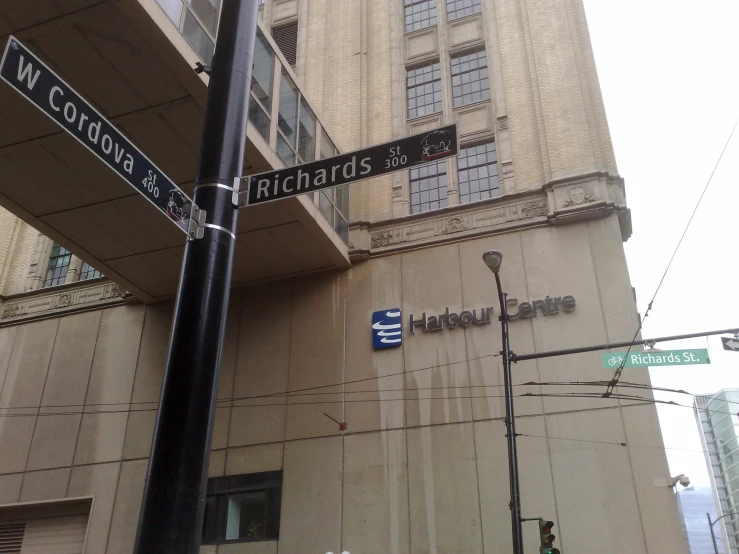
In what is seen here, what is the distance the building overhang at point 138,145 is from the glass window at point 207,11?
1.14 metres

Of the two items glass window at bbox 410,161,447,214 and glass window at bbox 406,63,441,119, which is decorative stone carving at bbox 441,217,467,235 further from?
glass window at bbox 406,63,441,119

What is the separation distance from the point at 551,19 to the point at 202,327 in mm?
21624

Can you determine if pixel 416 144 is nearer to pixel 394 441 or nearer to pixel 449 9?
pixel 394 441

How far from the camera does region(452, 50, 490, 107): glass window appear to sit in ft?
76.0

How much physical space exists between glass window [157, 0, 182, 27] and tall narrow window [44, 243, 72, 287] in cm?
1537

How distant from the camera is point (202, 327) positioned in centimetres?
433

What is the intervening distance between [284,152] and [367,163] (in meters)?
12.5

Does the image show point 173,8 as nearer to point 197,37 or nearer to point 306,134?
point 197,37

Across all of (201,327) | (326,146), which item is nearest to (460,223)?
(326,146)

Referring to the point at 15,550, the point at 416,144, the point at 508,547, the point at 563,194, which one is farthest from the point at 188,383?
the point at 15,550

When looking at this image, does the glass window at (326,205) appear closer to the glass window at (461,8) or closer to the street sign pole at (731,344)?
the glass window at (461,8)

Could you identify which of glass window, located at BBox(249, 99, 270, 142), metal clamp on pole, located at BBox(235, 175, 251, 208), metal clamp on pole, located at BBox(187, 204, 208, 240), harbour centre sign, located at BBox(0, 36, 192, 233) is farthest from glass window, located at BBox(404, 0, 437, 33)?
metal clamp on pole, located at BBox(187, 204, 208, 240)

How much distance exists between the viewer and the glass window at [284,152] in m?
17.9

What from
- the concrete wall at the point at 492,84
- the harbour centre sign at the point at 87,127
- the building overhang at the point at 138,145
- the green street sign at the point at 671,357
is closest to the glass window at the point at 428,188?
the concrete wall at the point at 492,84
